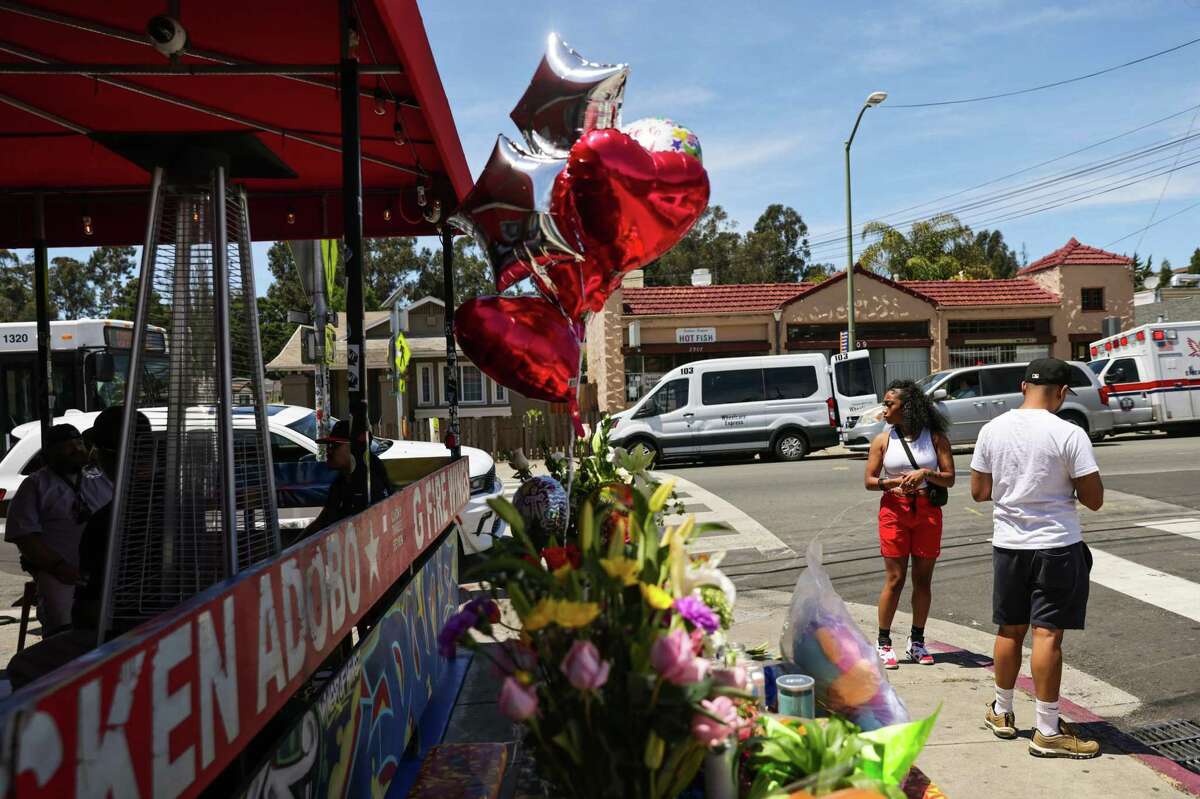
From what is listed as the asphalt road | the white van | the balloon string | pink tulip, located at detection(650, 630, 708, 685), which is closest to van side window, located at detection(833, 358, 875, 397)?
the white van

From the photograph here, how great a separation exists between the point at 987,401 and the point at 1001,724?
15663mm

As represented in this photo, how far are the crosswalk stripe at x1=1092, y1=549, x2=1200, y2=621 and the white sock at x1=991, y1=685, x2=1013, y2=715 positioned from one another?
9.22 feet

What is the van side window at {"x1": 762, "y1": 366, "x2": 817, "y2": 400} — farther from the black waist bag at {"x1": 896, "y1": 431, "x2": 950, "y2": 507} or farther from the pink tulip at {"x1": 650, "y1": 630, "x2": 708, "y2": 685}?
the pink tulip at {"x1": 650, "y1": 630, "x2": 708, "y2": 685}

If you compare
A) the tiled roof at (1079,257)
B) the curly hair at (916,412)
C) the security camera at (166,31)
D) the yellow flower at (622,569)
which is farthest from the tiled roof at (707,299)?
the yellow flower at (622,569)

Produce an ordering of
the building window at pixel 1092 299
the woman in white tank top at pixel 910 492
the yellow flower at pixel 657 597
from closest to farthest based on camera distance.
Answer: the yellow flower at pixel 657 597
the woman in white tank top at pixel 910 492
the building window at pixel 1092 299

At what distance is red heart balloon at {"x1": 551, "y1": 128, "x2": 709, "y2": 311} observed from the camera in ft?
9.69

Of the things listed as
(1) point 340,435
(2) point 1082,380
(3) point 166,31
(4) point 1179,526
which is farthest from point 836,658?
(2) point 1082,380

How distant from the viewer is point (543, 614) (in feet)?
5.37

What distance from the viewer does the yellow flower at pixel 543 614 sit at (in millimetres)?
1633

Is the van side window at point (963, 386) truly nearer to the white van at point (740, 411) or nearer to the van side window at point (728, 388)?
the white van at point (740, 411)

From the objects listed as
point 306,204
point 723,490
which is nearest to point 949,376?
point 723,490

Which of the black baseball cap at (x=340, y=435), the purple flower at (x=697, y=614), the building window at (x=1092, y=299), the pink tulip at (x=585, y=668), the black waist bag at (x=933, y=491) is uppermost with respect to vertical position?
the building window at (x=1092, y=299)

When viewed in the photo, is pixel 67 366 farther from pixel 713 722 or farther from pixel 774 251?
pixel 774 251

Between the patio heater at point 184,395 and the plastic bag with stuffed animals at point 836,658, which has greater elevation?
the patio heater at point 184,395
